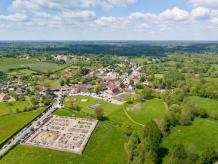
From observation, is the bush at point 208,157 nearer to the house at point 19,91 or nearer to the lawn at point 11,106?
the lawn at point 11,106

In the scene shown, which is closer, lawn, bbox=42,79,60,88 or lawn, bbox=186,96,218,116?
lawn, bbox=186,96,218,116

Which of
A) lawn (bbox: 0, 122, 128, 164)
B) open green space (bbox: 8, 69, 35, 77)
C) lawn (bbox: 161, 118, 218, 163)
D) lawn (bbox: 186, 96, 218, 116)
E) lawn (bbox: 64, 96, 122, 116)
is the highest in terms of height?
open green space (bbox: 8, 69, 35, 77)

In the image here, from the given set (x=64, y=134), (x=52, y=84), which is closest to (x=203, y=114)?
(x=64, y=134)

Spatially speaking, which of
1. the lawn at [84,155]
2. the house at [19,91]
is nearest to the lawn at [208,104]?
the lawn at [84,155]

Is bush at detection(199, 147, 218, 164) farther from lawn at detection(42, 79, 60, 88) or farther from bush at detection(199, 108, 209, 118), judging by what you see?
lawn at detection(42, 79, 60, 88)

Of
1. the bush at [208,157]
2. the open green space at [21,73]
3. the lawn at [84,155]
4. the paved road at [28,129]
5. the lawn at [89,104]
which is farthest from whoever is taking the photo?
the open green space at [21,73]

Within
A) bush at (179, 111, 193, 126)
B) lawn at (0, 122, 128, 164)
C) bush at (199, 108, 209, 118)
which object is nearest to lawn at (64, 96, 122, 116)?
lawn at (0, 122, 128, 164)
